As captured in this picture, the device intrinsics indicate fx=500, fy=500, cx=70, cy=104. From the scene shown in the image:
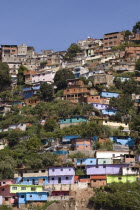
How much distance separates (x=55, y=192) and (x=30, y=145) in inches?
332

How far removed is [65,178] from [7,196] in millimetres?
5188

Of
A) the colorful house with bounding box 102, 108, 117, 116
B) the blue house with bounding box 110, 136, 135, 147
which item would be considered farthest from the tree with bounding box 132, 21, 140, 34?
the blue house with bounding box 110, 136, 135, 147

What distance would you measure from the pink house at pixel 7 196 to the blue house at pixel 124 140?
1261cm

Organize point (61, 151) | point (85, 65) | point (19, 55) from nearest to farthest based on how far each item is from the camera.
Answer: point (61, 151)
point (85, 65)
point (19, 55)

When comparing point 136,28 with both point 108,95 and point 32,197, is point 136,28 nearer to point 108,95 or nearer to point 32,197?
point 108,95

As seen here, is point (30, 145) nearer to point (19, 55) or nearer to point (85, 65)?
point (85, 65)

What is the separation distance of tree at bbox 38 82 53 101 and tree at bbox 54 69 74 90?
2460 mm

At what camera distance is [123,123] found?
53.5 m

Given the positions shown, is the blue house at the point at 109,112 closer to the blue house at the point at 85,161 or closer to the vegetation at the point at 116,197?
the blue house at the point at 85,161

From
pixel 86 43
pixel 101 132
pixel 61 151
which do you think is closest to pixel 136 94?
pixel 101 132

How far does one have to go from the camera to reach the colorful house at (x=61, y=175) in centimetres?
4291

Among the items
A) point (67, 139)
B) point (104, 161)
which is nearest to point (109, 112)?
point (67, 139)

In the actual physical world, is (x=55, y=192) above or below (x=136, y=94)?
below

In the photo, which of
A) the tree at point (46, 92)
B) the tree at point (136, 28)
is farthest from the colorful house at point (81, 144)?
the tree at point (136, 28)
